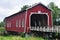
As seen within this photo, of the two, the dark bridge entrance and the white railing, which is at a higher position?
the dark bridge entrance

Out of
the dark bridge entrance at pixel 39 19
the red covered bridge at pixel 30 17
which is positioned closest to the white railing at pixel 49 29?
the red covered bridge at pixel 30 17

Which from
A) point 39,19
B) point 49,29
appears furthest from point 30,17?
point 49,29

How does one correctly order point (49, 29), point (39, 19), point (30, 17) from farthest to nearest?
point (39, 19), point (30, 17), point (49, 29)

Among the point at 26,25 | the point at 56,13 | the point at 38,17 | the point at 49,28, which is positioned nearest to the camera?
the point at 49,28

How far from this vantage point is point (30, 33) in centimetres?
3703

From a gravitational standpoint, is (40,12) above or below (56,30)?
above

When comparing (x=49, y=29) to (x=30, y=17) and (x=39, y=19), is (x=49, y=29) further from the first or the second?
(x=39, y=19)

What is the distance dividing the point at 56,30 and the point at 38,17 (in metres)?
13.9

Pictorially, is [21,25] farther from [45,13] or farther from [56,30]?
[56,30]

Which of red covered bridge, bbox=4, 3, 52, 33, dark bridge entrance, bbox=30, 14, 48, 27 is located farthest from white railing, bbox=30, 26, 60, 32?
dark bridge entrance, bbox=30, 14, 48, 27

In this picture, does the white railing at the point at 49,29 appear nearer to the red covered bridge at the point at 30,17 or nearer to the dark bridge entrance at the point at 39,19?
the red covered bridge at the point at 30,17

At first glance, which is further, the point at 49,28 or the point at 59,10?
the point at 59,10

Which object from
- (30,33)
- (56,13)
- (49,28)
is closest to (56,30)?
(49,28)

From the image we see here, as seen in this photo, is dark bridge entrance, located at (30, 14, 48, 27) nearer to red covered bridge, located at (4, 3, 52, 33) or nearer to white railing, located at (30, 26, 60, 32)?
red covered bridge, located at (4, 3, 52, 33)
